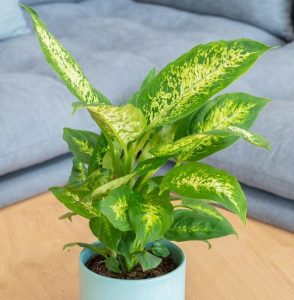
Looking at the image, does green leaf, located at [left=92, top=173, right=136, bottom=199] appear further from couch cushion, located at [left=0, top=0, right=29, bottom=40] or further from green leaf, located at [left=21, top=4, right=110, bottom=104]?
couch cushion, located at [left=0, top=0, right=29, bottom=40]

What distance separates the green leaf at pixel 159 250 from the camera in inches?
26.9

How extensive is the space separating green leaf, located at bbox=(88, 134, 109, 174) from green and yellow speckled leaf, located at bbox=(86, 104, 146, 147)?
0.24 feet

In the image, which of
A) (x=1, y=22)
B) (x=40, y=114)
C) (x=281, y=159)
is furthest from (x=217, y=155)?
(x=1, y=22)

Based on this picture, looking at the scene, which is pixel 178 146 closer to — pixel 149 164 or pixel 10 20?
pixel 149 164

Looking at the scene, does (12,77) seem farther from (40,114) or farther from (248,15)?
(248,15)

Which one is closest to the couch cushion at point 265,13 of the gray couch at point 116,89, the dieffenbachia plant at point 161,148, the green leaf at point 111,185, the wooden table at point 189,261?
the gray couch at point 116,89

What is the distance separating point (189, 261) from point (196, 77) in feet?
1.43

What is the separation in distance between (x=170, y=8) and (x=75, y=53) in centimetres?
71

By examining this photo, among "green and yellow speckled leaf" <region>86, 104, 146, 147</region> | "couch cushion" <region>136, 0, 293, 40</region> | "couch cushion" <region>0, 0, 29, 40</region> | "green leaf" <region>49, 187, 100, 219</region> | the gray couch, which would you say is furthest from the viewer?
"couch cushion" <region>136, 0, 293, 40</region>

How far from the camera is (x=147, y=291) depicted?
64 centimetres

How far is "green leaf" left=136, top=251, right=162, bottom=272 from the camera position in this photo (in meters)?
0.63

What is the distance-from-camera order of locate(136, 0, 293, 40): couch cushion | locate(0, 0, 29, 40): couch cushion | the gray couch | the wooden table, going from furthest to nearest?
locate(136, 0, 293, 40): couch cushion, locate(0, 0, 29, 40): couch cushion, the gray couch, the wooden table

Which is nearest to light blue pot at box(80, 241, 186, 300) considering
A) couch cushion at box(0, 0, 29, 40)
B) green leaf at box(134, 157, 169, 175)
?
green leaf at box(134, 157, 169, 175)

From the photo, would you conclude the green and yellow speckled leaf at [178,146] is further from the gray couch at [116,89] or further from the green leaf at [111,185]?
the gray couch at [116,89]
